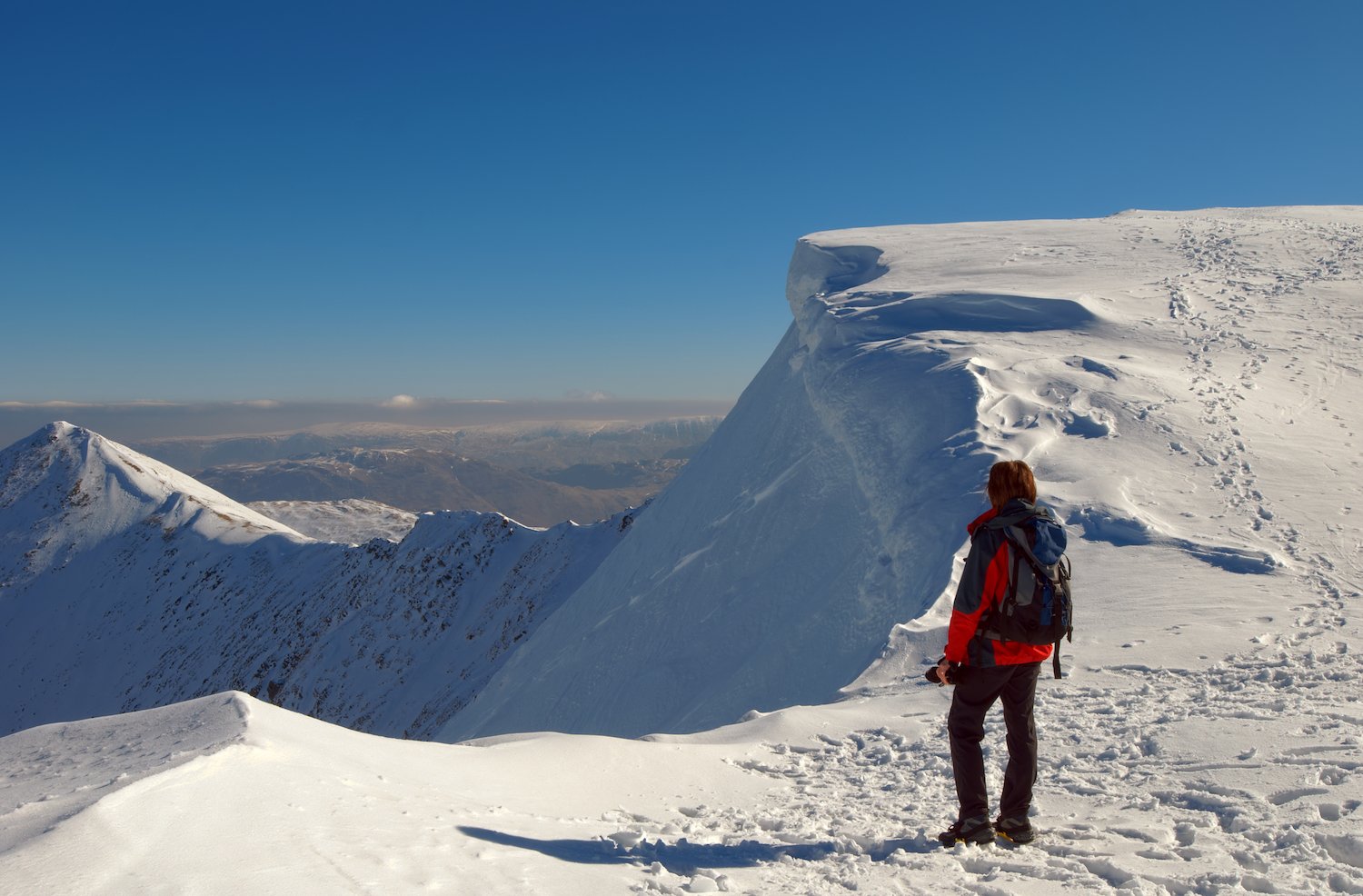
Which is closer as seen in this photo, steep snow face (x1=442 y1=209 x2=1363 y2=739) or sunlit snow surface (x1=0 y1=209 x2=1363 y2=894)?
sunlit snow surface (x1=0 y1=209 x2=1363 y2=894)

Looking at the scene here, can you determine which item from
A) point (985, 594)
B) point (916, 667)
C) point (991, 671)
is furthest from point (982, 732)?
point (916, 667)

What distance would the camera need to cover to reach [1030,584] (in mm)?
4148

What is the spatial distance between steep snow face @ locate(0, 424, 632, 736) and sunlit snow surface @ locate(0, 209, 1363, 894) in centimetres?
2361

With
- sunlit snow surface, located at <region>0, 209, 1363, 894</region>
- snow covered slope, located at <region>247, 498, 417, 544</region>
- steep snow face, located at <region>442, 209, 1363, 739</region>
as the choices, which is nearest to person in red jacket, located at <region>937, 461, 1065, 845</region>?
sunlit snow surface, located at <region>0, 209, 1363, 894</region>

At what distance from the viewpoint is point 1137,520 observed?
9672mm

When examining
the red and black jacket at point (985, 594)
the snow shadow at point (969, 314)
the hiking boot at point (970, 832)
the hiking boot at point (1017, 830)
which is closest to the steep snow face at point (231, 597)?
the snow shadow at point (969, 314)

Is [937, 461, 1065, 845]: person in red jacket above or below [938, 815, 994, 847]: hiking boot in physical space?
above

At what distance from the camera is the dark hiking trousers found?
170 inches

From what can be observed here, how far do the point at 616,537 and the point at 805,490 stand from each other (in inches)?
1104

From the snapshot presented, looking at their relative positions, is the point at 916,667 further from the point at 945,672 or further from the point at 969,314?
the point at 969,314

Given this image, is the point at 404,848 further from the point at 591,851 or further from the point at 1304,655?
the point at 1304,655

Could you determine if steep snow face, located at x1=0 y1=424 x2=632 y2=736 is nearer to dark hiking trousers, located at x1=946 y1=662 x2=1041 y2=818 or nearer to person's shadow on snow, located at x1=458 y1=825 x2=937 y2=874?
person's shadow on snow, located at x1=458 y1=825 x2=937 y2=874

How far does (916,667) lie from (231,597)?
6078 centimetres

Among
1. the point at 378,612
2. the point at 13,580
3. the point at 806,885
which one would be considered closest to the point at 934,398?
the point at 806,885
